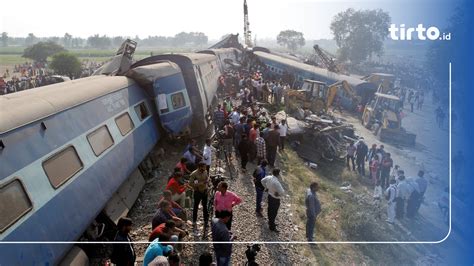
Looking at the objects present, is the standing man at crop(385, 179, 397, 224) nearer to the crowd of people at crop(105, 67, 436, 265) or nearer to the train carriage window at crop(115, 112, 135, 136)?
the crowd of people at crop(105, 67, 436, 265)

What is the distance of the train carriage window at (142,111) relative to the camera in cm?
779

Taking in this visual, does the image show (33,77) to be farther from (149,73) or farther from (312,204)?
(312,204)

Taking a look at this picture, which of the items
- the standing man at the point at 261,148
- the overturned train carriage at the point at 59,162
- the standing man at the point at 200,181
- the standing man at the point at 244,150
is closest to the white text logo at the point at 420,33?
the standing man at the point at 200,181

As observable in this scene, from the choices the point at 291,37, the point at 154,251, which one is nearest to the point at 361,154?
the point at 154,251

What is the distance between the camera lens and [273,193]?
5.95 metres

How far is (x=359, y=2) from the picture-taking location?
15.1 feet

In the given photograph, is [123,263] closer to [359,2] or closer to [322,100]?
[359,2]

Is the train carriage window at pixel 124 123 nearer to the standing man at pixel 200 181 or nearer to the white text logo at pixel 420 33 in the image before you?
the standing man at pixel 200 181

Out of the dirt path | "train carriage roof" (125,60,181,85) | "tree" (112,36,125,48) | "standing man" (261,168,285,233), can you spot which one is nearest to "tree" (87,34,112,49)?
"tree" (112,36,125,48)

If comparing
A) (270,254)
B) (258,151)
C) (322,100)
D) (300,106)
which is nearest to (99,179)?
(270,254)

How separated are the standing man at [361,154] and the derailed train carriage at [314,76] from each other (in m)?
6.65

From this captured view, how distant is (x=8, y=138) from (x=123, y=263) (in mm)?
2006

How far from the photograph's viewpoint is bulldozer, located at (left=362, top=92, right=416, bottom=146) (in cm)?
899

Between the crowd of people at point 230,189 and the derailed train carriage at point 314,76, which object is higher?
the derailed train carriage at point 314,76
